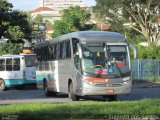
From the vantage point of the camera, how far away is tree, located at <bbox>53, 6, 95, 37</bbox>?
257ft

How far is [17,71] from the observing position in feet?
121

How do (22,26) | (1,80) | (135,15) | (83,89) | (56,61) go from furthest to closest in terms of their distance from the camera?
(135,15), (1,80), (22,26), (56,61), (83,89)

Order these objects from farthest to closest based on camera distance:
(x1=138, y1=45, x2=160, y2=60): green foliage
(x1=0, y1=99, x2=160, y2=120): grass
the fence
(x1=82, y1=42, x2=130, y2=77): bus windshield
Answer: (x1=138, y1=45, x2=160, y2=60): green foliage → the fence → (x1=82, y1=42, x2=130, y2=77): bus windshield → (x1=0, y1=99, x2=160, y2=120): grass

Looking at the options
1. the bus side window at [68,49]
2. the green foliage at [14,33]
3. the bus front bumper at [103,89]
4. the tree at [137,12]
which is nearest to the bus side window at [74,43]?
the bus side window at [68,49]

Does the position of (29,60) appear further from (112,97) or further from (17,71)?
(112,97)

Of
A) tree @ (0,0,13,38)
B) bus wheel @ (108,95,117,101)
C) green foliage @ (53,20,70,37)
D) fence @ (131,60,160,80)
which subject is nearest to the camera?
bus wheel @ (108,95,117,101)

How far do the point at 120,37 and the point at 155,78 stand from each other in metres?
19.4

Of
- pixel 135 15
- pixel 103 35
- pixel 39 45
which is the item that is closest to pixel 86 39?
pixel 103 35

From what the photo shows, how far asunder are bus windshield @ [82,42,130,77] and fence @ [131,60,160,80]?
69.0 feet

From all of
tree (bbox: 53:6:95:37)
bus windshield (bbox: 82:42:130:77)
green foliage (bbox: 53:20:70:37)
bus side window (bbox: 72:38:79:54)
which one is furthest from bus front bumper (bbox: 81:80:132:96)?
green foliage (bbox: 53:20:70:37)

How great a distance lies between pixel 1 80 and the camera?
36.9 metres

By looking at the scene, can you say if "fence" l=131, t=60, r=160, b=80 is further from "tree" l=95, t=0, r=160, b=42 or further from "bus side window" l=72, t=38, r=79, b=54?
"bus side window" l=72, t=38, r=79, b=54

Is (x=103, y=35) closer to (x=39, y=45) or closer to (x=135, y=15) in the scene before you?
(x=39, y=45)

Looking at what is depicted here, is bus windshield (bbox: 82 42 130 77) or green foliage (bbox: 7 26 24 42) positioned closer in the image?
bus windshield (bbox: 82 42 130 77)
